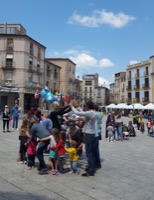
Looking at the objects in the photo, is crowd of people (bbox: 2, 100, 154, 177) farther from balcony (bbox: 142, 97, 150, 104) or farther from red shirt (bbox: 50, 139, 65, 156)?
balcony (bbox: 142, 97, 150, 104)

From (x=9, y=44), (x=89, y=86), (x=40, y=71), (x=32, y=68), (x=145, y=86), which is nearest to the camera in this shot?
(x=9, y=44)

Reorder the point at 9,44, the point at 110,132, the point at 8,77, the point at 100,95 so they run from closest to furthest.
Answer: the point at 110,132
the point at 8,77
the point at 9,44
the point at 100,95

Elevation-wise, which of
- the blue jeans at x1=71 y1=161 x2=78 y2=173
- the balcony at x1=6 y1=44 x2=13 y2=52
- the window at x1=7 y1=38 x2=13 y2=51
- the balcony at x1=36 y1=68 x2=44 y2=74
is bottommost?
the blue jeans at x1=71 y1=161 x2=78 y2=173

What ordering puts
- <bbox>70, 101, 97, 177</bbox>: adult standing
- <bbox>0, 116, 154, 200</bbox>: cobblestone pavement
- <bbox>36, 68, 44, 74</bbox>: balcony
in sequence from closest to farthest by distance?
<bbox>0, 116, 154, 200</bbox>: cobblestone pavement → <bbox>70, 101, 97, 177</bbox>: adult standing → <bbox>36, 68, 44, 74</bbox>: balcony

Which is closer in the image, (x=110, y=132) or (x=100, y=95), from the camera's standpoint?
(x=110, y=132)

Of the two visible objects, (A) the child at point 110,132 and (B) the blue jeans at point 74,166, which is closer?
(B) the blue jeans at point 74,166

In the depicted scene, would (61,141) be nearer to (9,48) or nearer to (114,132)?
(114,132)

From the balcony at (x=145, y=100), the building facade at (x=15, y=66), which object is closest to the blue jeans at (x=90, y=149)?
the building facade at (x=15, y=66)

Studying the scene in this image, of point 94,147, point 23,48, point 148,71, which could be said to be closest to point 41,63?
point 23,48

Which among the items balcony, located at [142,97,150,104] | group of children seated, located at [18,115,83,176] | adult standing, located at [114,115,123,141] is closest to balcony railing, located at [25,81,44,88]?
balcony, located at [142,97,150,104]

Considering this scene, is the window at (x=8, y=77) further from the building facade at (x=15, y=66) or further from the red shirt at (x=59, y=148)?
the red shirt at (x=59, y=148)

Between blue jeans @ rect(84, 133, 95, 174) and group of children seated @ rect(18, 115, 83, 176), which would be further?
group of children seated @ rect(18, 115, 83, 176)

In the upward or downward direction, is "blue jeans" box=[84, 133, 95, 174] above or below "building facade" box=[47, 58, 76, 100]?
below

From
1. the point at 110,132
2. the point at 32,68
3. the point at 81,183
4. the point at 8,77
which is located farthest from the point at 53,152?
the point at 32,68
